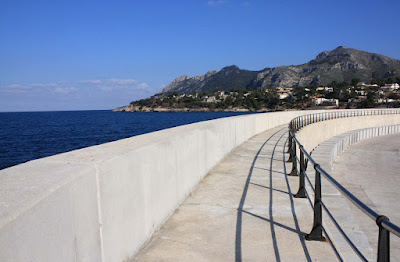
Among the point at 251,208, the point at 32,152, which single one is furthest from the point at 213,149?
the point at 32,152

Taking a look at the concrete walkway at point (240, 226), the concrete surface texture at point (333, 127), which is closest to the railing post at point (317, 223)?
the concrete walkway at point (240, 226)

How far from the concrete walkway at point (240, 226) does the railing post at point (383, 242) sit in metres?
1.66

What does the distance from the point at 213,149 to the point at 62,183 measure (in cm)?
657

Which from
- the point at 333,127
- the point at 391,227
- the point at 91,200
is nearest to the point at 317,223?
the point at 391,227

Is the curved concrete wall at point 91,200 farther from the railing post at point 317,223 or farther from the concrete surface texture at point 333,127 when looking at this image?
the concrete surface texture at point 333,127

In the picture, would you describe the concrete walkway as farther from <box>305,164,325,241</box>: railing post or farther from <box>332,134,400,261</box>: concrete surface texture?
<box>332,134,400,261</box>: concrete surface texture

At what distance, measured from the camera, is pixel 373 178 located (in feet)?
59.3

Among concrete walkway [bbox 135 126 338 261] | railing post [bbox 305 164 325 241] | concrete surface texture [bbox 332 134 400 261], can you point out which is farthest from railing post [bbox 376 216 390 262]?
concrete surface texture [bbox 332 134 400 261]

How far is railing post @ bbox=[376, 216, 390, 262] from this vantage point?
7.84 ft

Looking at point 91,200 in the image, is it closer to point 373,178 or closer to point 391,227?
point 391,227

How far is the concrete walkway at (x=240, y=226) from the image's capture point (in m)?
4.17

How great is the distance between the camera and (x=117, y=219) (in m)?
3.63

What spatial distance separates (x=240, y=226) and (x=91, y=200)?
258 centimetres

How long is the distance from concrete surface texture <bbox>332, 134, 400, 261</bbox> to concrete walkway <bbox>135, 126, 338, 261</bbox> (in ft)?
10.1
